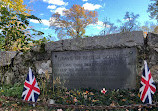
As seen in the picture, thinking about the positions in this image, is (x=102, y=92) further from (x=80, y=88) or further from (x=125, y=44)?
(x=125, y=44)

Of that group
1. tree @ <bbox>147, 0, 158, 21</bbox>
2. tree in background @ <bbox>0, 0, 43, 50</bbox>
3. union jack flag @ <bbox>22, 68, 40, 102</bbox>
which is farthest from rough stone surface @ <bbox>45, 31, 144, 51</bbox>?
tree @ <bbox>147, 0, 158, 21</bbox>

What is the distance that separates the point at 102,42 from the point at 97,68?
26.1 inches

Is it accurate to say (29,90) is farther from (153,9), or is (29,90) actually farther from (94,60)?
(153,9)

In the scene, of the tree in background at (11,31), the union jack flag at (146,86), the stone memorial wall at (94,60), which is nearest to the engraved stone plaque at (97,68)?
the stone memorial wall at (94,60)

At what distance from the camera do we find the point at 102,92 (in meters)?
3.25

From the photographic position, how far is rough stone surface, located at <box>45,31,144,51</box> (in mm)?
3182

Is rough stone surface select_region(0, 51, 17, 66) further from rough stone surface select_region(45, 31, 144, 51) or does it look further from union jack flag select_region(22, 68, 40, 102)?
union jack flag select_region(22, 68, 40, 102)

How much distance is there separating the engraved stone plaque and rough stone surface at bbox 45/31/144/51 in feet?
0.40

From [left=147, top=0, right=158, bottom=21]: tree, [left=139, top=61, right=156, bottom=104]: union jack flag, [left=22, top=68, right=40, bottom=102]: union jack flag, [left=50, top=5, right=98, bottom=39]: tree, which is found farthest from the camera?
[left=50, top=5, right=98, bottom=39]: tree

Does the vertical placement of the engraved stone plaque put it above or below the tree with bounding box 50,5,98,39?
below

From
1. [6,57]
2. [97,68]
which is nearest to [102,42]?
[97,68]

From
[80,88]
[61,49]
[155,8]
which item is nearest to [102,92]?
[80,88]

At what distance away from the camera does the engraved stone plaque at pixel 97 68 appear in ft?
10.8

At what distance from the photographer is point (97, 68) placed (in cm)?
352
